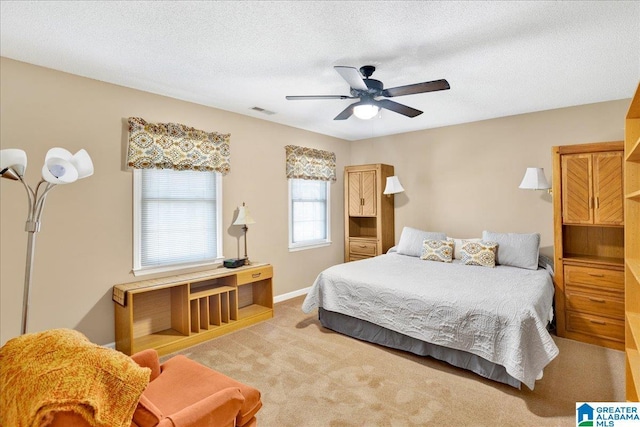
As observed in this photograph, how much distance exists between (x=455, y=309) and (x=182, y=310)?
266cm

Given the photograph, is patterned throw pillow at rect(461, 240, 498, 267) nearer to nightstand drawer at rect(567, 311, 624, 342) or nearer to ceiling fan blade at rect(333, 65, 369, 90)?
nightstand drawer at rect(567, 311, 624, 342)

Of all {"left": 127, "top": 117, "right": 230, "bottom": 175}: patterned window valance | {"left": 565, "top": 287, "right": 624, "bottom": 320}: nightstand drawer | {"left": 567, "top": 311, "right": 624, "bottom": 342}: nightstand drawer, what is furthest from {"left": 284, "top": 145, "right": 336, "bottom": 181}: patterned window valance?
{"left": 567, "top": 311, "right": 624, "bottom": 342}: nightstand drawer

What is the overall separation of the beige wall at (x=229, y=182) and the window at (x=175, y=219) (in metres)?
0.12

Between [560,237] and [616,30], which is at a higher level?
[616,30]

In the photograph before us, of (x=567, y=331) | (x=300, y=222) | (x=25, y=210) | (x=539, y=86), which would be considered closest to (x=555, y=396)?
(x=567, y=331)

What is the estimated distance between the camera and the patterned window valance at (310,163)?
4.94 metres

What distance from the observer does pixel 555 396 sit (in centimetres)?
240

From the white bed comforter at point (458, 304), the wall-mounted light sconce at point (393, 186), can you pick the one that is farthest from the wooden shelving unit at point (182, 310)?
the wall-mounted light sconce at point (393, 186)

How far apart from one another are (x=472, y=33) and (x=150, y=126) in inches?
118

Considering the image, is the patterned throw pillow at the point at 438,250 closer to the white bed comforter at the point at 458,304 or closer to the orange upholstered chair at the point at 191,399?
the white bed comforter at the point at 458,304

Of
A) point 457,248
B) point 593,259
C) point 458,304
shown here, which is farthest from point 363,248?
point 593,259

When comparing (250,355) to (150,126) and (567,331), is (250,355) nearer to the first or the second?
(150,126)

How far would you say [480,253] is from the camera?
3.97 meters

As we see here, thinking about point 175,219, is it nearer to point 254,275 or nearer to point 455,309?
point 254,275
